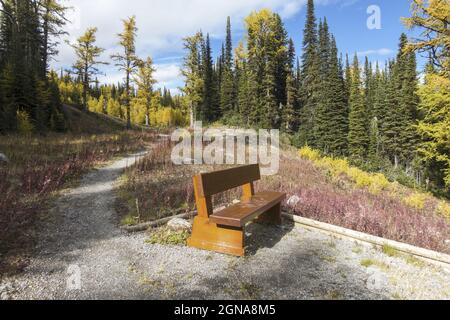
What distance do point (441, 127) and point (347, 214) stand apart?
46.5 ft

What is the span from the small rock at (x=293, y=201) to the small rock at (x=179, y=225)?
2.68m

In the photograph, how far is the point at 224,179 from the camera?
487cm

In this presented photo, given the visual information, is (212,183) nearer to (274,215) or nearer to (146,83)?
(274,215)

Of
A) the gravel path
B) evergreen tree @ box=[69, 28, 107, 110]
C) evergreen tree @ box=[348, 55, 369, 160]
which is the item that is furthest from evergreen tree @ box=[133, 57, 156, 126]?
the gravel path

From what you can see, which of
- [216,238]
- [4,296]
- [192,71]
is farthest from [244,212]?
[192,71]

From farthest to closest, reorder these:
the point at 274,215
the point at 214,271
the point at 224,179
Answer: the point at 274,215
the point at 224,179
the point at 214,271

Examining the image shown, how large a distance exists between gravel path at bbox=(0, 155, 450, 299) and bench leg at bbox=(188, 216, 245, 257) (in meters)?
0.14

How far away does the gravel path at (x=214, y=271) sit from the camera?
341 centimetres

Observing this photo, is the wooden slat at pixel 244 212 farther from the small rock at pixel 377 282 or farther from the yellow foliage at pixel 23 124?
the yellow foliage at pixel 23 124

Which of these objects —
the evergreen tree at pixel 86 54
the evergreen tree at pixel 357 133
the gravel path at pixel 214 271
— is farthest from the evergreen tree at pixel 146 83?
the gravel path at pixel 214 271

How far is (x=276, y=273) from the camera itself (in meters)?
3.88

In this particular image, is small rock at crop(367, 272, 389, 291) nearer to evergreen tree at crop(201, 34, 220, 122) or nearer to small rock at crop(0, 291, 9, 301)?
small rock at crop(0, 291, 9, 301)

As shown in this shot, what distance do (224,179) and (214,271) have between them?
156cm

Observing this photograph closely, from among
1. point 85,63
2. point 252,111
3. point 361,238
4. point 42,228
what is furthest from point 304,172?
point 85,63
